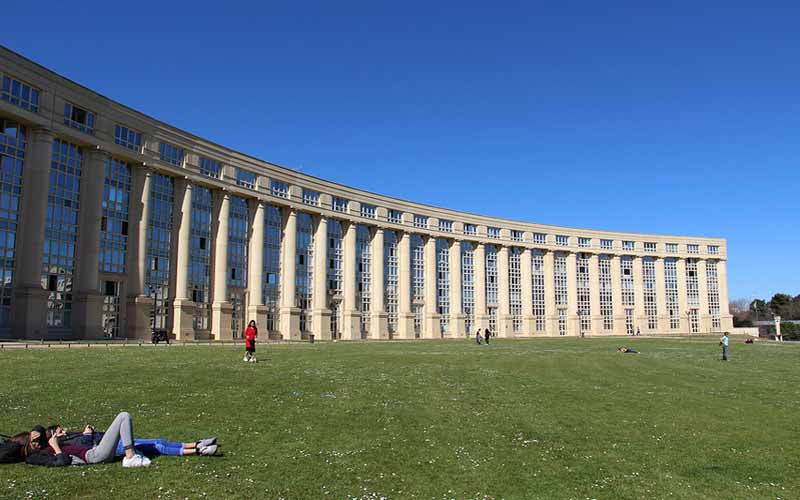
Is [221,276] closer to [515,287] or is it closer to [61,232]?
[61,232]

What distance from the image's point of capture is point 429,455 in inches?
474

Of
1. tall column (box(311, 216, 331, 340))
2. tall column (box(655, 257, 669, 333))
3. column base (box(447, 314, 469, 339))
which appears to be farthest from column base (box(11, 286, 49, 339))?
tall column (box(655, 257, 669, 333))

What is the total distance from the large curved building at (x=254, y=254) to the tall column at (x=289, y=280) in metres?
0.22

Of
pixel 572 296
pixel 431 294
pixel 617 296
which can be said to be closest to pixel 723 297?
pixel 617 296

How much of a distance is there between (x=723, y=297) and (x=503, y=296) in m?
53.8

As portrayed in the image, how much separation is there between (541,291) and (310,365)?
94867 mm

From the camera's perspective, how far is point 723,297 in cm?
12875

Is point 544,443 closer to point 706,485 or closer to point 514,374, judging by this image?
point 706,485

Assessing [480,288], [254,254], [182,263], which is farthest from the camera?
[480,288]

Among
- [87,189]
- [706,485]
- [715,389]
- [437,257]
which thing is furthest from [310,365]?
[437,257]

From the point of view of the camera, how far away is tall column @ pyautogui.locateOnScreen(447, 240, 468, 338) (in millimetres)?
105750

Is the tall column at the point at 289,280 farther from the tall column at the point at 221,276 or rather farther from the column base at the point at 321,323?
the tall column at the point at 221,276

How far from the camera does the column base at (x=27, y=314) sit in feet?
165

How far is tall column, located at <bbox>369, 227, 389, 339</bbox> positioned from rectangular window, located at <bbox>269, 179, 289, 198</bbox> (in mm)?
18687
